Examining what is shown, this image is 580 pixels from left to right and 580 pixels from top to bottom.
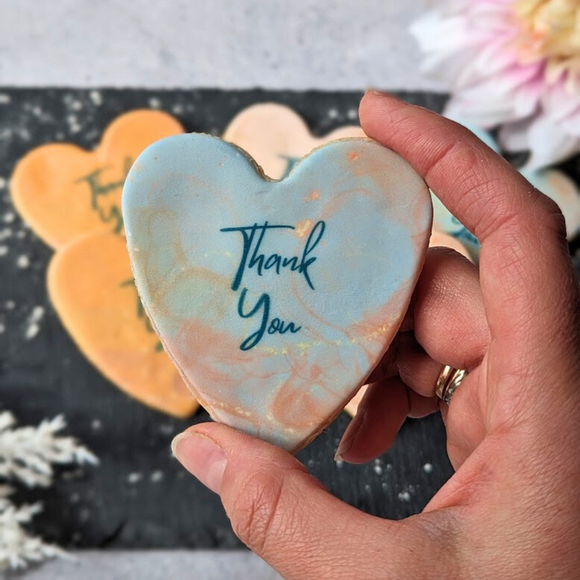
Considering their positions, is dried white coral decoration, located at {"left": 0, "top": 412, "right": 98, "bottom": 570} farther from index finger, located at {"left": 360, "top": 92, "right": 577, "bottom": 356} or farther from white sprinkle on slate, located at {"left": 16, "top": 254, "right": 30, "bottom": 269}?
index finger, located at {"left": 360, "top": 92, "right": 577, "bottom": 356}

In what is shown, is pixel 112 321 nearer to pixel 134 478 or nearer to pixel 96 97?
pixel 134 478

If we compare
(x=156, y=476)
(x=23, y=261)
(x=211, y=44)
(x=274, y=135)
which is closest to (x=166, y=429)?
(x=156, y=476)

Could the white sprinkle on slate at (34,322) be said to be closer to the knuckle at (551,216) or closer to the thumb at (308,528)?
the thumb at (308,528)

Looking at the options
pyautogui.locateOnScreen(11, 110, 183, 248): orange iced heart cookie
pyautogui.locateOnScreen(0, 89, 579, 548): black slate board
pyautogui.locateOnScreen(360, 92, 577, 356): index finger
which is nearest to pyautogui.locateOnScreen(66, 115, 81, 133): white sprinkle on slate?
pyautogui.locateOnScreen(11, 110, 183, 248): orange iced heart cookie

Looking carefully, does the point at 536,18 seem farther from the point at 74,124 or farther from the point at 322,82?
the point at 74,124

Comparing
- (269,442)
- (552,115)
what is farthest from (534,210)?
(552,115)

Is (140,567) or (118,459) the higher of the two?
(118,459)
